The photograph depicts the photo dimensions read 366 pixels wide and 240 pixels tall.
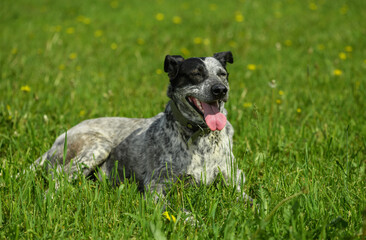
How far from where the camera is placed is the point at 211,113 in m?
3.87

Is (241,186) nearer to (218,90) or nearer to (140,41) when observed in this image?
(218,90)

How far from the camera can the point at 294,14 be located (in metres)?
12.7

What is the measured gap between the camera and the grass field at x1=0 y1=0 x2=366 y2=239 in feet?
10.3

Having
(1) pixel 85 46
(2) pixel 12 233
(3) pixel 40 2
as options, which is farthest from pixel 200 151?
(3) pixel 40 2

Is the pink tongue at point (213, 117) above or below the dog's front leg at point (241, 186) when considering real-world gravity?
above

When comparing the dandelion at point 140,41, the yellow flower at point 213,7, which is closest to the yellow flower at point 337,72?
the dandelion at point 140,41

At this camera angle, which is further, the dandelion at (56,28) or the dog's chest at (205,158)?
the dandelion at (56,28)

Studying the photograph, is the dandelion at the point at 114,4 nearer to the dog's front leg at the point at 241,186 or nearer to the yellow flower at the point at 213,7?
the yellow flower at the point at 213,7

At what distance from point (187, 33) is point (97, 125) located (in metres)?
6.69

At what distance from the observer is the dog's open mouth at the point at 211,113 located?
12.4 ft

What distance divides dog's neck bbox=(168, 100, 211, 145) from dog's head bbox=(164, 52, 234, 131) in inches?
2.1

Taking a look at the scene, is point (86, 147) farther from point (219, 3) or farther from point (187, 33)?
point (219, 3)

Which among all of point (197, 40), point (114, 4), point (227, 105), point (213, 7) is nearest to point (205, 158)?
point (227, 105)

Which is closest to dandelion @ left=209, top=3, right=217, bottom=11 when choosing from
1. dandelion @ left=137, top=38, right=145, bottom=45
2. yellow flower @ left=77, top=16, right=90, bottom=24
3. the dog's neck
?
dandelion @ left=137, top=38, right=145, bottom=45
